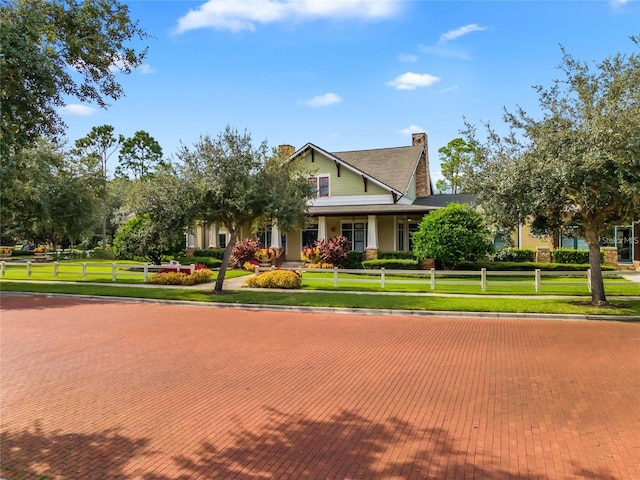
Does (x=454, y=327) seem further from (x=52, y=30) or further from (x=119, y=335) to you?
(x=52, y=30)

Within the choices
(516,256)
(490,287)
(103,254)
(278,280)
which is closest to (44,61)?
(278,280)

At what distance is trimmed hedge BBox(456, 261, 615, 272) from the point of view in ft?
81.0

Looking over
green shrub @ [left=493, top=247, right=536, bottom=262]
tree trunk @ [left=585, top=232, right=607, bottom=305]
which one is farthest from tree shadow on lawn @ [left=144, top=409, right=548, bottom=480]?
green shrub @ [left=493, top=247, right=536, bottom=262]

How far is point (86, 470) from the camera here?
166 inches

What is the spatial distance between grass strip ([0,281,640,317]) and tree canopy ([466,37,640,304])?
4.24ft

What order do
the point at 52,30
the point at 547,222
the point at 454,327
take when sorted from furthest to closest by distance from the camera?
the point at 547,222, the point at 454,327, the point at 52,30

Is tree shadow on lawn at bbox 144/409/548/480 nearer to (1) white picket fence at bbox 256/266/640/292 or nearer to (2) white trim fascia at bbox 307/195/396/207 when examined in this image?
(1) white picket fence at bbox 256/266/640/292

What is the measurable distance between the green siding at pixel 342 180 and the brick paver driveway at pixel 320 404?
20177 mm

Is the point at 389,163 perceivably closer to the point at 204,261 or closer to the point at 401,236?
the point at 401,236

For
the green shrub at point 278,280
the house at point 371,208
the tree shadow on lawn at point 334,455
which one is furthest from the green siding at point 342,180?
the tree shadow on lawn at point 334,455

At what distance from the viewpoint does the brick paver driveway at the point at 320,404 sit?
4348 millimetres

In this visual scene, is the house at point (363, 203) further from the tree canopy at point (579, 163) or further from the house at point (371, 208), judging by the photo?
the tree canopy at point (579, 163)

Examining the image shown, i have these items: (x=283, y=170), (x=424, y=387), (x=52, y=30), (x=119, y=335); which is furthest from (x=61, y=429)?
(x=283, y=170)

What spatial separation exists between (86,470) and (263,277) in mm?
16234
